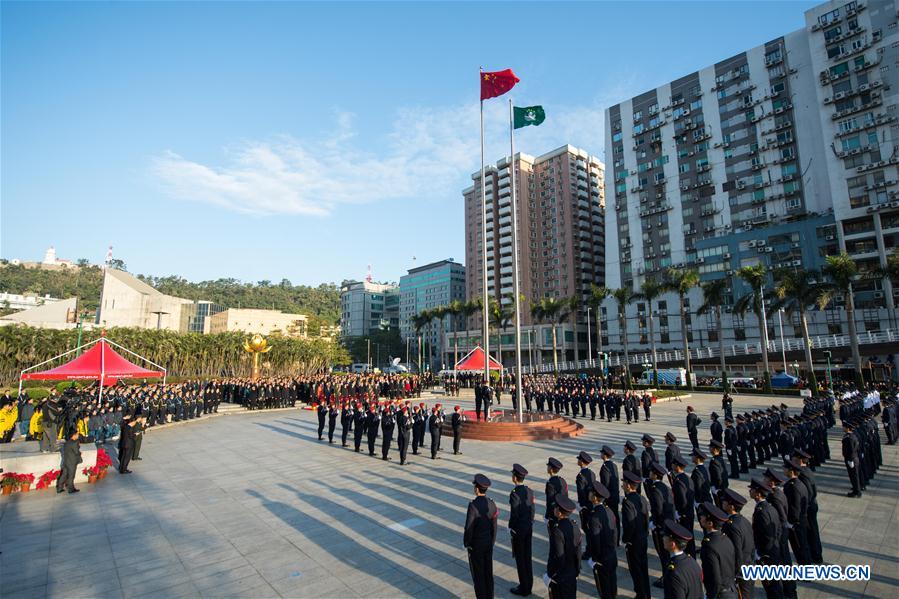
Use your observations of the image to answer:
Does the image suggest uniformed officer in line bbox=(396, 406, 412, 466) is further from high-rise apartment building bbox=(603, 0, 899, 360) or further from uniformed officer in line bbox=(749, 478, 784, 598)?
high-rise apartment building bbox=(603, 0, 899, 360)

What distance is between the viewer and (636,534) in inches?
233

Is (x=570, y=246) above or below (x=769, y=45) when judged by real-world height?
below

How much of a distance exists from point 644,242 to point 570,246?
56.2 ft

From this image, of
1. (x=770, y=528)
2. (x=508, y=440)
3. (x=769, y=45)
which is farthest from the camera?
(x=769, y=45)

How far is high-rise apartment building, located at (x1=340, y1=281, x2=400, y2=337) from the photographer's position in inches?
5477

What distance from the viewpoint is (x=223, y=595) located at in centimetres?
581

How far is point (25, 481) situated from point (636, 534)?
13.4 metres

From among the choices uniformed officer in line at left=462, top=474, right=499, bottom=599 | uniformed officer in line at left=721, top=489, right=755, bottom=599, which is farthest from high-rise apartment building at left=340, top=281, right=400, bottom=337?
uniformed officer in line at left=721, top=489, right=755, bottom=599

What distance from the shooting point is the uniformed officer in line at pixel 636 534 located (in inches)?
225

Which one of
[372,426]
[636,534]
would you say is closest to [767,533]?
[636,534]

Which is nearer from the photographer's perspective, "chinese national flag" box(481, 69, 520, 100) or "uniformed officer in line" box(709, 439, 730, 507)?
"uniformed officer in line" box(709, 439, 730, 507)

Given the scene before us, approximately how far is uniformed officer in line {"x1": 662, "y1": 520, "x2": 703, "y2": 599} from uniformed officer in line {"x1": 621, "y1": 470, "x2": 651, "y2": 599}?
1.58 metres

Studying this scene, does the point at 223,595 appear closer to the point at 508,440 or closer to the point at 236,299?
the point at 508,440

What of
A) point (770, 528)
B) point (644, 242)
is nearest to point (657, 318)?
point (644, 242)
